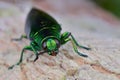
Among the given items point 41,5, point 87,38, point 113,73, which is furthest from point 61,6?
point 113,73

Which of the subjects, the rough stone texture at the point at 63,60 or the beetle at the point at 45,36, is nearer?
the rough stone texture at the point at 63,60

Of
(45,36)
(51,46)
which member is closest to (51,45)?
(51,46)

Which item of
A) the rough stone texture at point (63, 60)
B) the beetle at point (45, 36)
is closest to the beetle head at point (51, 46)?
the beetle at point (45, 36)

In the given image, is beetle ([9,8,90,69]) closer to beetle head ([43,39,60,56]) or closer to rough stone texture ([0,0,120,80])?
beetle head ([43,39,60,56])

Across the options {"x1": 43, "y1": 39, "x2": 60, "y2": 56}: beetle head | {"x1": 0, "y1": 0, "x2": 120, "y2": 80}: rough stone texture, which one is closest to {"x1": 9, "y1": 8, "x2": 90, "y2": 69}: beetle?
{"x1": 43, "y1": 39, "x2": 60, "y2": 56}: beetle head

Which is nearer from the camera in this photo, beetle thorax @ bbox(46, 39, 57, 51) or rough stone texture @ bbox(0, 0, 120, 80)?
rough stone texture @ bbox(0, 0, 120, 80)

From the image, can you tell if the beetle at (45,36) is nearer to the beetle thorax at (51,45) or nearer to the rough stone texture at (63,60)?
the beetle thorax at (51,45)

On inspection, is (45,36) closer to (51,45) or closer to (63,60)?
(51,45)
